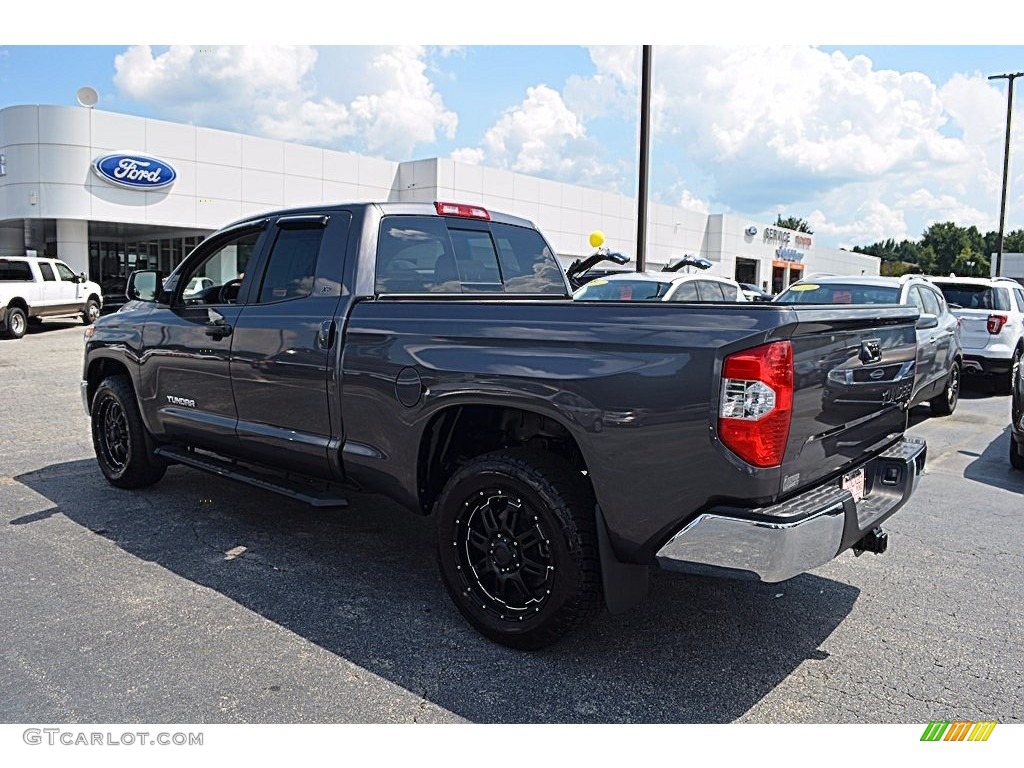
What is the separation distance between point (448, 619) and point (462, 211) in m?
2.45

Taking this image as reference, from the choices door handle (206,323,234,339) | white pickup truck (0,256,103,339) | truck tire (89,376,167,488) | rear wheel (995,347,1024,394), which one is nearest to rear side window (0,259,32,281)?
white pickup truck (0,256,103,339)

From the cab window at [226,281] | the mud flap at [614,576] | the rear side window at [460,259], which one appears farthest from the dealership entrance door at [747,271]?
the mud flap at [614,576]

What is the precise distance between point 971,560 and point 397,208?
4.02 m

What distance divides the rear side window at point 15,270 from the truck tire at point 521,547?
67.3 feet

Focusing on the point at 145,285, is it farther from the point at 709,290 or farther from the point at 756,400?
the point at 709,290

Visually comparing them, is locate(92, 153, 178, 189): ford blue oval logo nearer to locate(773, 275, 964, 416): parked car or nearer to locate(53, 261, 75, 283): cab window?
locate(53, 261, 75, 283): cab window

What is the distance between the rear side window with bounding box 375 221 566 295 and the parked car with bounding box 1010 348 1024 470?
4.46 meters

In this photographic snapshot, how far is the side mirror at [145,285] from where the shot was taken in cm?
586

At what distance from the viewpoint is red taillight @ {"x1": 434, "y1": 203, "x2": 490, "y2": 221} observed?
4.89 meters

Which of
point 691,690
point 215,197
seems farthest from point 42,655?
point 215,197

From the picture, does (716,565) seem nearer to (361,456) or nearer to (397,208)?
(361,456)

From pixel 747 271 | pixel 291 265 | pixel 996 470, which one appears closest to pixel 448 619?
pixel 291 265

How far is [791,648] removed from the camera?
3684 millimetres

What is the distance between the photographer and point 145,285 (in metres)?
5.90
